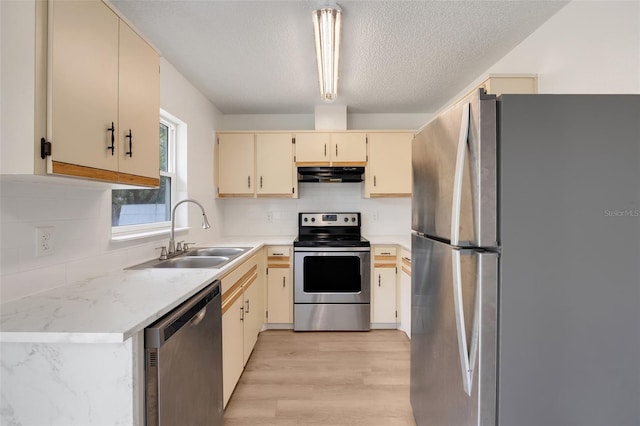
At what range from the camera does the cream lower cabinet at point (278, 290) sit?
3.13 metres

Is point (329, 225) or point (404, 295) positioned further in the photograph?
point (329, 225)

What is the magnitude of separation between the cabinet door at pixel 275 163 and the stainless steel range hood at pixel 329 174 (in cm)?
15

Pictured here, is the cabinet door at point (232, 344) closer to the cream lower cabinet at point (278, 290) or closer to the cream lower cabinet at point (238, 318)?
the cream lower cabinet at point (238, 318)

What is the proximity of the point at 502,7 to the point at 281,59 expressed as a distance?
57.7 inches

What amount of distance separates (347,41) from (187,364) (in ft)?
6.93

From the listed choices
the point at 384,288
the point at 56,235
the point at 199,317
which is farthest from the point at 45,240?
the point at 384,288

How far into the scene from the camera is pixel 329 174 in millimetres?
3385

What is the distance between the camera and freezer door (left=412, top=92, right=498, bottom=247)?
3.46 ft

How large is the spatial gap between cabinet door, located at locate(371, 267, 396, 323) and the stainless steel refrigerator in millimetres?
2061

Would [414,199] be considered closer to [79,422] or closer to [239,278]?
[239,278]

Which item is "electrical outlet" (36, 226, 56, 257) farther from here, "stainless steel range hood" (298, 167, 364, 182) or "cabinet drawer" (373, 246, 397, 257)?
"cabinet drawer" (373, 246, 397, 257)

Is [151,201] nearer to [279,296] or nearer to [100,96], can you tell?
[100,96]

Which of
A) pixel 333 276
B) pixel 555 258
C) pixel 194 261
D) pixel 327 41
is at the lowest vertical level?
pixel 333 276

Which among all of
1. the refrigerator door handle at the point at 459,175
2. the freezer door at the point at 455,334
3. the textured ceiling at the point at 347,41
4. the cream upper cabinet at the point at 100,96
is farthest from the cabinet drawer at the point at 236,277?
the textured ceiling at the point at 347,41
